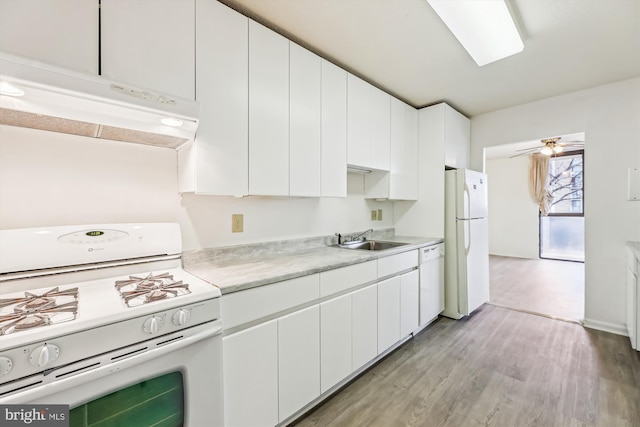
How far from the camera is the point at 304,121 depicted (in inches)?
76.0

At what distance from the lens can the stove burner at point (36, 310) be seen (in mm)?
828

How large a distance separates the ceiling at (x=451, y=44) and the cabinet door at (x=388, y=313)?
1.82m

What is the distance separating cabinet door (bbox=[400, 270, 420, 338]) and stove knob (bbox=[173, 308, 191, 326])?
1.79 metres

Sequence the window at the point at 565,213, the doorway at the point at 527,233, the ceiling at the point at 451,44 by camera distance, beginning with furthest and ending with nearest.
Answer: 1. the window at the point at 565,213
2. the doorway at the point at 527,233
3. the ceiling at the point at 451,44

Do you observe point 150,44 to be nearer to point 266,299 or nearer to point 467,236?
point 266,299

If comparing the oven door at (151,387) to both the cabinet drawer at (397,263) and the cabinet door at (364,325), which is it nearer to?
the cabinet door at (364,325)

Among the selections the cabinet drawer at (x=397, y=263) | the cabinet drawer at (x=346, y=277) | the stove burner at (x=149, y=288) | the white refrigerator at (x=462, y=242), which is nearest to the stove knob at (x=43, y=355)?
the stove burner at (x=149, y=288)

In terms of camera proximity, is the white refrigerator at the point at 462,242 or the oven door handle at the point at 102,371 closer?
the oven door handle at the point at 102,371

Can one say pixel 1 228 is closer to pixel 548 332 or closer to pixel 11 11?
pixel 11 11

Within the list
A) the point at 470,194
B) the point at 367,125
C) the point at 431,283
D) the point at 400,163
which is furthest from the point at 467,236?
the point at 367,125

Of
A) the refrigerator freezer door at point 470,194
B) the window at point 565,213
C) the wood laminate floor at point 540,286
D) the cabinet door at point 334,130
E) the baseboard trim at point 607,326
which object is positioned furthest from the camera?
the window at point 565,213

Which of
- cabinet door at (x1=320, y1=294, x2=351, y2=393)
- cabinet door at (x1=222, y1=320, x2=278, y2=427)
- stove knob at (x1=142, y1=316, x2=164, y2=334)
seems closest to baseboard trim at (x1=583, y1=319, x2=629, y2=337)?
cabinet door at (x1=320, y1=294, x2=351, y2=393)

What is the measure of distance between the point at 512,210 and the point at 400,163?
5201 mm

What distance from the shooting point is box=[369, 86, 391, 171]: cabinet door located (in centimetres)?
255
